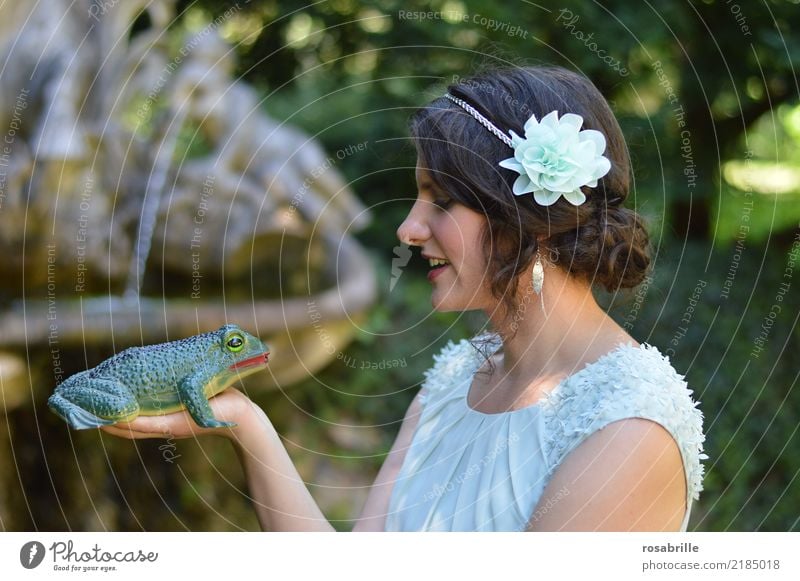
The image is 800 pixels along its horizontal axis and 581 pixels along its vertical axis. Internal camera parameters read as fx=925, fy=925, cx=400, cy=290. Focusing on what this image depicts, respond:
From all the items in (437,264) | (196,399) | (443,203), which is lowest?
(196,399)

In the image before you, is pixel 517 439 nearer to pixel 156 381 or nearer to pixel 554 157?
pixel 554 157

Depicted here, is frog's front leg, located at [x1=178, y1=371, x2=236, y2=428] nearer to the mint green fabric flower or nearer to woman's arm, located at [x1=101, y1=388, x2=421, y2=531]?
woman's arm, located at [x1=101, y1=388, x2=421, y2=531]

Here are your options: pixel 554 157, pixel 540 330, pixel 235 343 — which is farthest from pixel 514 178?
pixel 235 343

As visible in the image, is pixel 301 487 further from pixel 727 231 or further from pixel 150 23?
pixel 727 231

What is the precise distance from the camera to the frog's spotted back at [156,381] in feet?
4.74

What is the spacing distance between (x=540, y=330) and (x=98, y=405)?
2.69ft

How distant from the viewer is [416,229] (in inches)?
65.4

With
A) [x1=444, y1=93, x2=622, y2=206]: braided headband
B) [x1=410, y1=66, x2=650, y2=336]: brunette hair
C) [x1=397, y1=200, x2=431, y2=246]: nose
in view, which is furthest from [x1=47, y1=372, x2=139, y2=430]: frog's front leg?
[x1=444, y1=93, x2=622, y2=206]: braided headband

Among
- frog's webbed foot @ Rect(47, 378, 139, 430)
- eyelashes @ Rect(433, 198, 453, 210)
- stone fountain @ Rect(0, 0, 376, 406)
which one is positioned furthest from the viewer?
stone fountain @ Rect(0, 0, 376, 406)

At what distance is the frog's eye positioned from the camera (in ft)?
4.87

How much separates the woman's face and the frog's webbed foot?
1.82ft

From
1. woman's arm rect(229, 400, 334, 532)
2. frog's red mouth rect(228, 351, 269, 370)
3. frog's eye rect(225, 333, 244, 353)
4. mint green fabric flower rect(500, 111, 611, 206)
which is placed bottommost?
woman's arm rect(229, 400, 334, 532)

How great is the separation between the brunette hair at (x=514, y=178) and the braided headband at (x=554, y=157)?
0.02m

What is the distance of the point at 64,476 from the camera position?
323 cm
